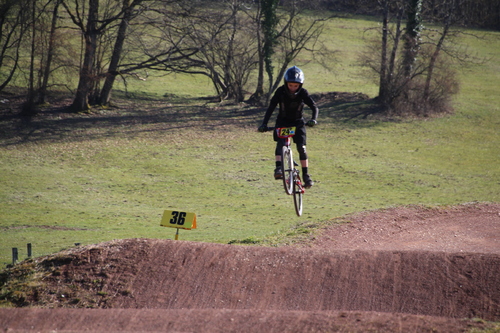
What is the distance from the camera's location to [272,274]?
9727 millimetres

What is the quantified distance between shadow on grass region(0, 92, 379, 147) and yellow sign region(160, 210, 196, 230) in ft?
62.2

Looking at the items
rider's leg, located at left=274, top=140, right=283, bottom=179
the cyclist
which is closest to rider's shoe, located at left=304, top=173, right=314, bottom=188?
the cyclist

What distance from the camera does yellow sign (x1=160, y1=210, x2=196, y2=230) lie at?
36.6 ft

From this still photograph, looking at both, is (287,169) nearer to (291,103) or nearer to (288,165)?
(288,165)

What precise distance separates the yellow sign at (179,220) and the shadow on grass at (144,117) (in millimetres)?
18964

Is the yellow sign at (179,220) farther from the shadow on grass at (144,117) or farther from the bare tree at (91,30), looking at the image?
the bare tree at (91,30)

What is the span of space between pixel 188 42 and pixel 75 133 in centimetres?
940

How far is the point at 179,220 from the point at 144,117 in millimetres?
23961

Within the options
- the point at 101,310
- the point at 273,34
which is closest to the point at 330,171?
the point at 273,34

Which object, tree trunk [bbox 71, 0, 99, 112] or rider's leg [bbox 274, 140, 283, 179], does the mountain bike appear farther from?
tree trunk [bbox 71, 0, 99, 112]

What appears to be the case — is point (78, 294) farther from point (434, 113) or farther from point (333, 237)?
point (434, 113)

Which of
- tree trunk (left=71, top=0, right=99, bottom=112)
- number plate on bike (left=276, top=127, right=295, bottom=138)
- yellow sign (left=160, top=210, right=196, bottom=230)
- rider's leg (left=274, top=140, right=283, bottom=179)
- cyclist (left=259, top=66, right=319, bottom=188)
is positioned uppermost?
tree trunk (left=71, top=0, right=99, bottom=112)

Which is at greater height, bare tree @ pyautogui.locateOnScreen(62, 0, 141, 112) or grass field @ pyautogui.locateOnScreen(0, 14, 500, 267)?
bare tree @ pyautogui.locateOnScreen(62, 0, 141, 112)

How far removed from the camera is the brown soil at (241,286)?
25.4 ft
